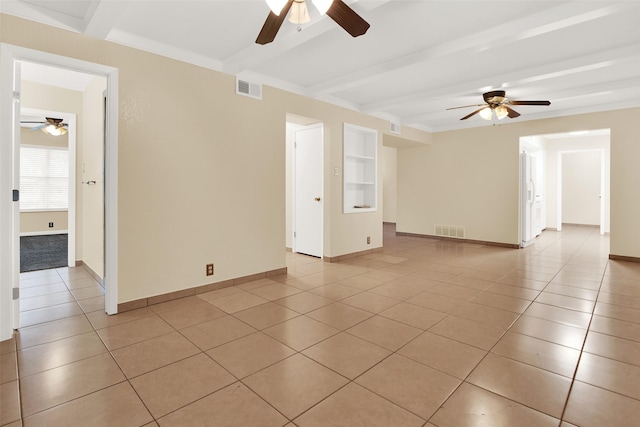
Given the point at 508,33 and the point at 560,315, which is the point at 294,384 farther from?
the point at 508,33

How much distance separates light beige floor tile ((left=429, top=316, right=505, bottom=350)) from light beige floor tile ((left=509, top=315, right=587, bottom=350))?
21 cm

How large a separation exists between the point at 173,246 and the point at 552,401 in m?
3.26

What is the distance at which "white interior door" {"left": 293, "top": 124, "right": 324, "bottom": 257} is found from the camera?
5.26 metres

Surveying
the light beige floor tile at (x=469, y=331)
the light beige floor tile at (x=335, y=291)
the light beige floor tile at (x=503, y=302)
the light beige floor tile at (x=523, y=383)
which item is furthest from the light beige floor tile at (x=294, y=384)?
the light beige floor tile at (x=503, y=302)

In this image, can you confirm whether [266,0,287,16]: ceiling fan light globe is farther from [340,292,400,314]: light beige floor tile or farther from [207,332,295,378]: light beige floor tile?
[340,292,400,314]: light beige floor tile

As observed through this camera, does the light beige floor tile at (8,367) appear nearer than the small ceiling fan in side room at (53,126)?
Yes

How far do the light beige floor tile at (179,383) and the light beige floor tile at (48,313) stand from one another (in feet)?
5.25

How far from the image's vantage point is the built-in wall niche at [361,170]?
5661 millimetres

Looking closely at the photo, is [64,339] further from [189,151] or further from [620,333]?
[620,333]

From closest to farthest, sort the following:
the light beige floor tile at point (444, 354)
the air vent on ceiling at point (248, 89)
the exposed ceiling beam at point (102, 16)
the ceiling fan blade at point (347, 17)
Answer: the ceiling fan blade at point (347, 17), the light beige floor tile at point (444, 354), the exposed ceiling beam at point (102, 16), the air vent on ceiling at point (248, 89)

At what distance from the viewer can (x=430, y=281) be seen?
4055 mm

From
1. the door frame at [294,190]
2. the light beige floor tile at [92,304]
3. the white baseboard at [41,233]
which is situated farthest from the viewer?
the white baseboard at [41,233]

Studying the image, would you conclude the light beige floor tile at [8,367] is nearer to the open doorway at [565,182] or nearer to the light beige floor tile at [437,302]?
the light beige floor tile at [437,302]

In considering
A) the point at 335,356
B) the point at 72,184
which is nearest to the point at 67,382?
the point at 335,356
